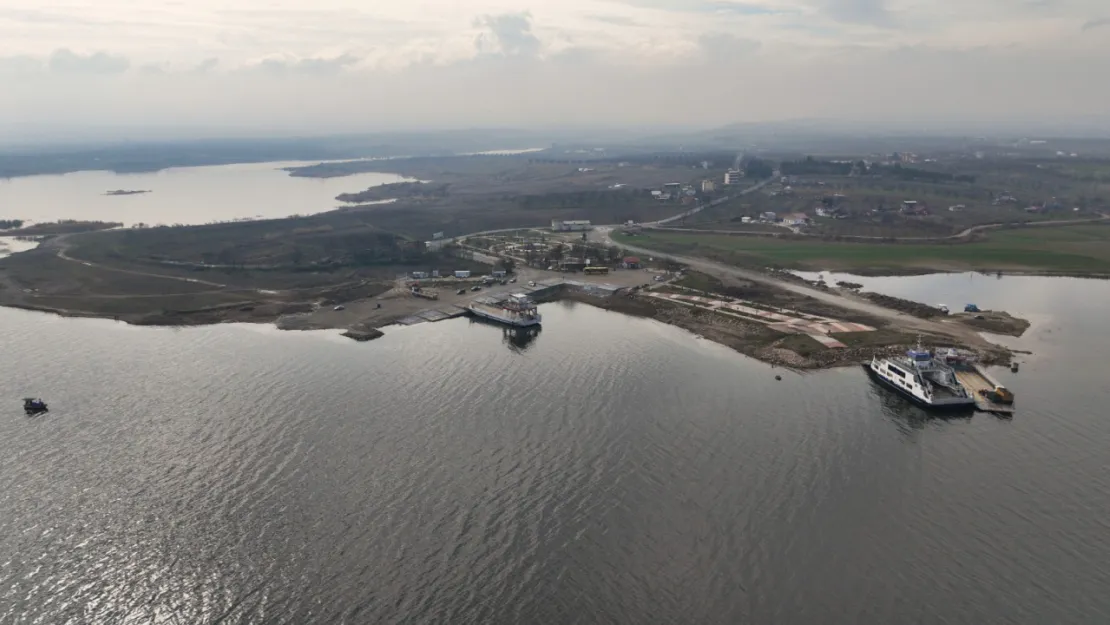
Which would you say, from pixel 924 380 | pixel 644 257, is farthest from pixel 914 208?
pixel 924 380

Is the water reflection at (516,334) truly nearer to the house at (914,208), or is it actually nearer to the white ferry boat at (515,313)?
the white ferry boat at (515,313)

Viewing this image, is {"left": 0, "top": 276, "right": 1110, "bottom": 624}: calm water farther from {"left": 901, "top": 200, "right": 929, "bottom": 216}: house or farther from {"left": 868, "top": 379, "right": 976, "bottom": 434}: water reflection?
{"left": 901, "top": 200, "right": 929, "bottom": 216}: house

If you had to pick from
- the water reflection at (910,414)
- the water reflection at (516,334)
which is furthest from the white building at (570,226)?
the water reflection at (910,414)

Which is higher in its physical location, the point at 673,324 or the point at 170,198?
the point at 170,198

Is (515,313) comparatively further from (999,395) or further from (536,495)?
(999,395)

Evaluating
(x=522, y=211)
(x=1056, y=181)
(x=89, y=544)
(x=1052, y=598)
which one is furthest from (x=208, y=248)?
(x=1056, y=181)

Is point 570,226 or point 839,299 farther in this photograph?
point 570,226

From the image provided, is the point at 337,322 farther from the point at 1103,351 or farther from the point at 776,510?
the point at 1103,351

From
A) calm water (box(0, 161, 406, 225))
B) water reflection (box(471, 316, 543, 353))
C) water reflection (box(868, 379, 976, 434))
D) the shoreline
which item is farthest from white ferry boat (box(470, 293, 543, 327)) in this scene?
calm water (box(0, 161, 406, 225))
